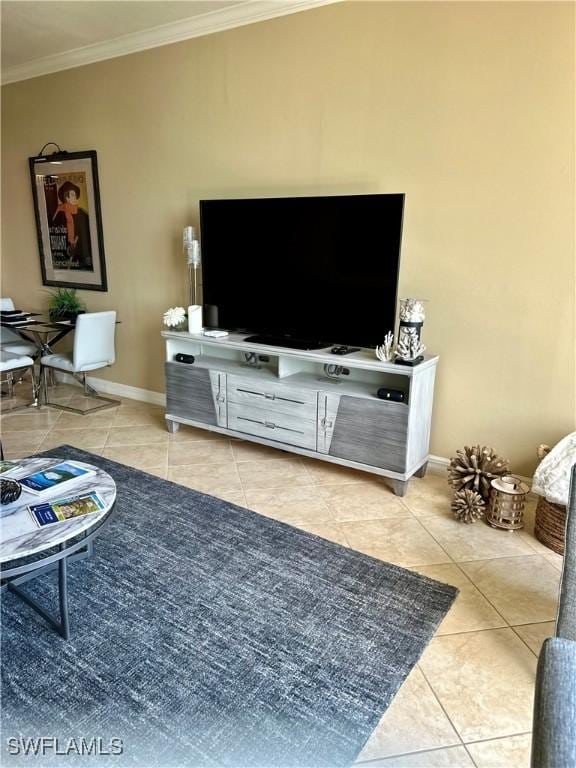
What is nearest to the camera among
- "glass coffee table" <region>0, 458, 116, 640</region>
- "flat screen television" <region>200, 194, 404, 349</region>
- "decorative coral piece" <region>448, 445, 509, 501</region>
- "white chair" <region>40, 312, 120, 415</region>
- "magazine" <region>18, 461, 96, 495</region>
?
"glass coffee table" <region>0, 458, 116, 640</region>

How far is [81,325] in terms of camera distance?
4043mm

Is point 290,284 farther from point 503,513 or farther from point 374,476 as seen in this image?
point 503,513

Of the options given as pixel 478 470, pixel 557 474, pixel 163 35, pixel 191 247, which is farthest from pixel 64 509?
pixel 163 35

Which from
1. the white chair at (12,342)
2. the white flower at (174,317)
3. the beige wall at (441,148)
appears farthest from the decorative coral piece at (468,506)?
the white chair at (12,342)

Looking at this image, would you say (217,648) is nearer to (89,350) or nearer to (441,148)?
(441,148)

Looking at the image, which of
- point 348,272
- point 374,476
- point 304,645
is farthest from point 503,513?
point 348,272

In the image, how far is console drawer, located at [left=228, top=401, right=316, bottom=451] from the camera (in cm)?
314

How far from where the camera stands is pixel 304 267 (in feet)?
10.4

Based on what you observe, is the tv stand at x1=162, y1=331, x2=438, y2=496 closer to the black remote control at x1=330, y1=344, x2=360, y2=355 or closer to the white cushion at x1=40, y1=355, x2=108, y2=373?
the black remote control at x1=330, y1=344, x2=360, y2=355

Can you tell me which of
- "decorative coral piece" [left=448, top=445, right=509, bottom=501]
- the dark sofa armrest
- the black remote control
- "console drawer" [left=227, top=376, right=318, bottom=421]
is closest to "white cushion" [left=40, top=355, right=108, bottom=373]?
"console drawer" [left=227, top=376, right=318, bottom=421]

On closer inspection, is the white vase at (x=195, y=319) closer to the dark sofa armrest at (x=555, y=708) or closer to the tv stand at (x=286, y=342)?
the tv stand at (x=286, y=342)

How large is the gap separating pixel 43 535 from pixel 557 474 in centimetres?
211

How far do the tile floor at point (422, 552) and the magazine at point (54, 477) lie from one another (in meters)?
0.90

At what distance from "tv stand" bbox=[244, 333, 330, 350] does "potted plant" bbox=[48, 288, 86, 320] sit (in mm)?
1988
